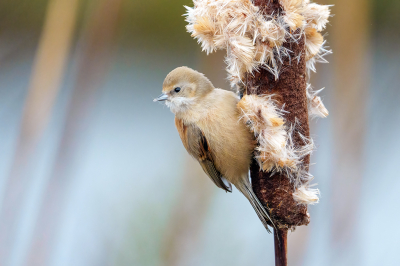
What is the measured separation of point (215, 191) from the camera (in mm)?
1323

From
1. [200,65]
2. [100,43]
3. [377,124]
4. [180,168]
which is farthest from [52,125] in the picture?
[377,124]

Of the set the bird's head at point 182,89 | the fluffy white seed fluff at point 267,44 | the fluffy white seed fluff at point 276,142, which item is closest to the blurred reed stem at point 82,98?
the bird's head at point 182,89

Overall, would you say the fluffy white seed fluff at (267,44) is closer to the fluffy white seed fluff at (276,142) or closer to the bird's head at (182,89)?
the fluffy white seed fluff at (276,142)

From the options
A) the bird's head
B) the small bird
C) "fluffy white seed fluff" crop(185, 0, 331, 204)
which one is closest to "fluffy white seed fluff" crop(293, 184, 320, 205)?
"fluffy white seed fluff" crop(185, 0, 331, 204)

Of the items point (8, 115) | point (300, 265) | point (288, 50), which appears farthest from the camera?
point (8, 115)

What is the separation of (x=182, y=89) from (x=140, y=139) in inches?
19.3

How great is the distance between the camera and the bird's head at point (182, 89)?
930 mm

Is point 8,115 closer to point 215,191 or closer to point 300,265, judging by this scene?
point 215,191

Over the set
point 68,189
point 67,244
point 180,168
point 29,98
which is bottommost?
point 67,244

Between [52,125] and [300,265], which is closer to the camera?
[300,265]

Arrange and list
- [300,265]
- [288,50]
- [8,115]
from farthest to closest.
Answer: [8,115]
[300,265]
[288,50]

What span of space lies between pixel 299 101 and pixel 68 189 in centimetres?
94

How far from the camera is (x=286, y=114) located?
2.12ft

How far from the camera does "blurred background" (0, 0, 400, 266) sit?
46.4 inches
